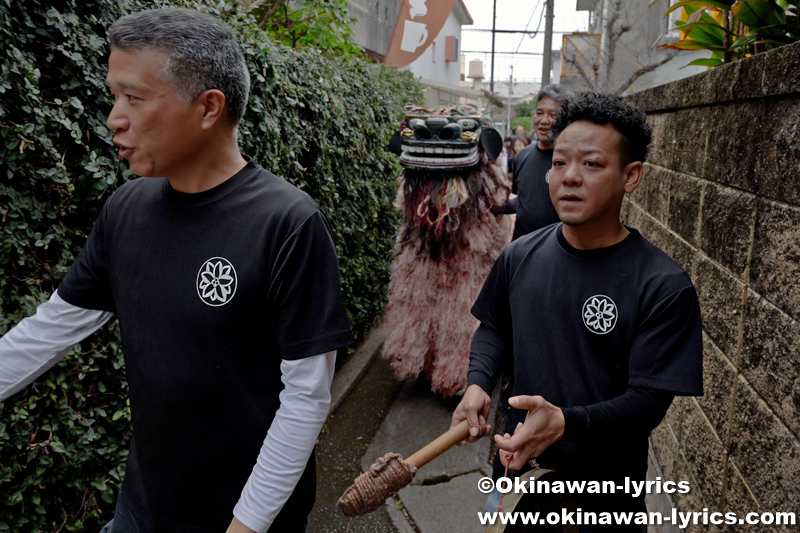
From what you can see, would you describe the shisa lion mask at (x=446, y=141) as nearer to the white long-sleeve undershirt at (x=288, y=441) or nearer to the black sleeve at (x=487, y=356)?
the black sleeve at (x=487, y=356)

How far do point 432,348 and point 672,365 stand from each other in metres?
3.17

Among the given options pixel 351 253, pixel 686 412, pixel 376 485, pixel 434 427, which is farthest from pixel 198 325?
pixel 351 253

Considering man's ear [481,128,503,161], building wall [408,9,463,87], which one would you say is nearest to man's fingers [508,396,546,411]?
man's ear [481,128,503,161]

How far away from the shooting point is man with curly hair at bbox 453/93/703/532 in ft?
5.90

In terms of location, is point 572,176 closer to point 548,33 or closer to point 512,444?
point 512,444

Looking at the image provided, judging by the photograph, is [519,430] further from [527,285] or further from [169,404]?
[169,404]

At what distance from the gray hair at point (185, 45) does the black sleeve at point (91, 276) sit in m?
0.50

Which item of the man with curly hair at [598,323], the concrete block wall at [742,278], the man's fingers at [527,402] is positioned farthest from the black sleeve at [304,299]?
the concrete block wall at [742,278]

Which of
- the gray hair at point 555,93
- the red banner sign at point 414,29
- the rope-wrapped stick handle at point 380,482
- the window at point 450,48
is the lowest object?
the rope-wrapped stick handle at point 380,482

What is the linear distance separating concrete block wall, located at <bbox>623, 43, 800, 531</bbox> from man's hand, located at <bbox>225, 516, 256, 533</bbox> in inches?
59.5

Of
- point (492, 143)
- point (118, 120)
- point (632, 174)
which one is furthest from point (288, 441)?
point (492, 143)

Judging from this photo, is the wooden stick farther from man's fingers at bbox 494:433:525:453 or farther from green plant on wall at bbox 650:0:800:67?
green plant on wall at bbox 650:0:800:67

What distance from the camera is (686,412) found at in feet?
9.99

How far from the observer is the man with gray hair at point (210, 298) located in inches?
64.2
